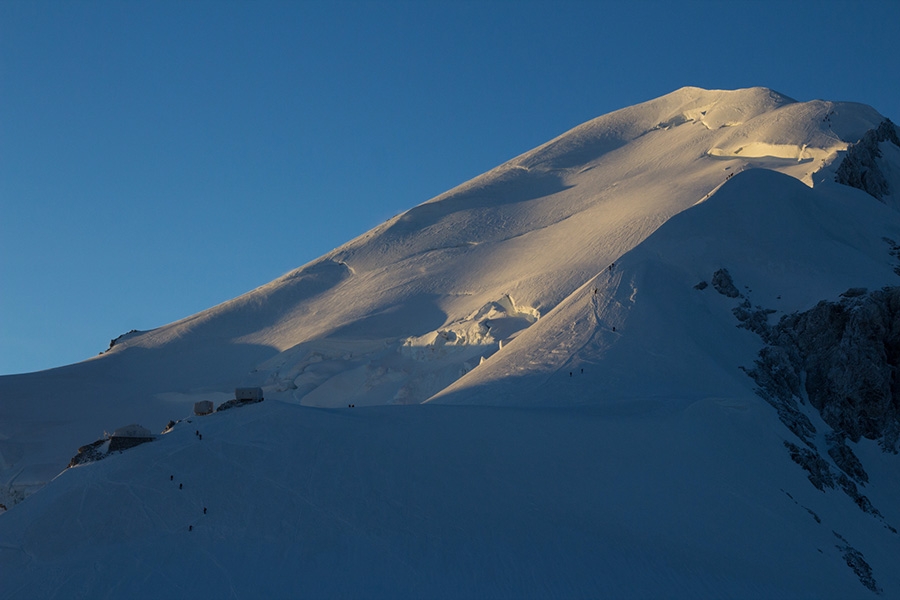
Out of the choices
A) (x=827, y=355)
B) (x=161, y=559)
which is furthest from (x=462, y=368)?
(x=161, y=559)

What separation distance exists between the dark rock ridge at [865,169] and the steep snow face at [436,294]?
6.38 feet

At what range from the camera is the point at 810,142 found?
2852 inches

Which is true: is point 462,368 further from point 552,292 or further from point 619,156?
point 619,156

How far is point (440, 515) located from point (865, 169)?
49367 millimetres

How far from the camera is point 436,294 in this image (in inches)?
2559

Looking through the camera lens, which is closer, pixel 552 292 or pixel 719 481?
pixel 719 481

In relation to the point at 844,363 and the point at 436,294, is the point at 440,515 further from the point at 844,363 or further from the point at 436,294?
the point at 436,294

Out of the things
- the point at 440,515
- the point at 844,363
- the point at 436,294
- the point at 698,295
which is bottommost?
the point at 844,363

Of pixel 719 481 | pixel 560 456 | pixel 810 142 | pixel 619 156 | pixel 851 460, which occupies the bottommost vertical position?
pixel 851 460

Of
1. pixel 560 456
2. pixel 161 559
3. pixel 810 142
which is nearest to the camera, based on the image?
pixel 161 559

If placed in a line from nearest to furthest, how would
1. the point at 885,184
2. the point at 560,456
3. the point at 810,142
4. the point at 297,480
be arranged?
the point at 297,480 < the point at 560,456 < the point at 885,184 < the point at 810,142

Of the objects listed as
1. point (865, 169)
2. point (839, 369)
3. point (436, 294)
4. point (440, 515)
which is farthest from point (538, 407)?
point (865, 169)

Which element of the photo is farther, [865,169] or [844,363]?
[865,169]

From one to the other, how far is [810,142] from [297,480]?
56057mm
